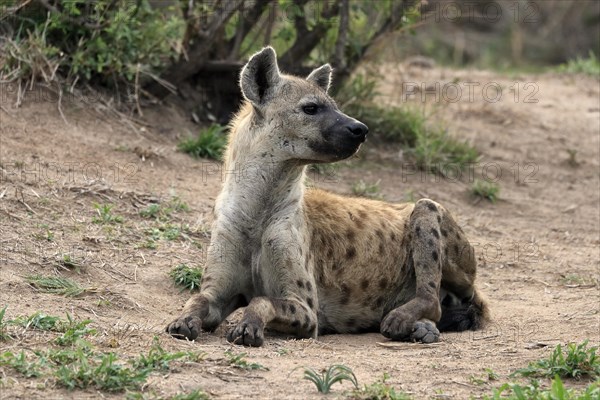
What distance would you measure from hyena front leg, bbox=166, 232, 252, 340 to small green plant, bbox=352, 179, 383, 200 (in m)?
2.87

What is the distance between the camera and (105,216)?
22.0 ft

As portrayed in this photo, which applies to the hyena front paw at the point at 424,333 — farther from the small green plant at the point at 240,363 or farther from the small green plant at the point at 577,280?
the small green plant at the point at 577,280

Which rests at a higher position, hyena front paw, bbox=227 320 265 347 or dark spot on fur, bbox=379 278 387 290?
dark spot on fur, bbox=379 278 387 290

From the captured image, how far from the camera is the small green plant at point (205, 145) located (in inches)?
328

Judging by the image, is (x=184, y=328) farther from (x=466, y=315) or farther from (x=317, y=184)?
(x=317, y=184)

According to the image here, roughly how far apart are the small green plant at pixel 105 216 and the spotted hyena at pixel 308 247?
1.07 m

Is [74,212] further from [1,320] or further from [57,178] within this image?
[1,320]

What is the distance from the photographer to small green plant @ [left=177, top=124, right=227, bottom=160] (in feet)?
27.3

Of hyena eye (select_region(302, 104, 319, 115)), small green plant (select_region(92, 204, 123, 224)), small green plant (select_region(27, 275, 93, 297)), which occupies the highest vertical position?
hyena eye (select_region(302, 104, 319, 115))

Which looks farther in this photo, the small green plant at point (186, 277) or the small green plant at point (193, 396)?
the small green plant at point (186, 277)

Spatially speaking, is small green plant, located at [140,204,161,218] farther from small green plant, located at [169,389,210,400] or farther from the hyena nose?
small green plant, located at [169,389,210,400]

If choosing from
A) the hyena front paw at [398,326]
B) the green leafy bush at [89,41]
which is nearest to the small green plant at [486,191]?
the green leafy bush at [89,41]

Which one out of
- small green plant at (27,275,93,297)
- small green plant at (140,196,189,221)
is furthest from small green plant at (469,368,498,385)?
small green plant at (140,196,189,221)

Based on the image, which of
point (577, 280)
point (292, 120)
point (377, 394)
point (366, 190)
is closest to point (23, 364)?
point (377, 394)
